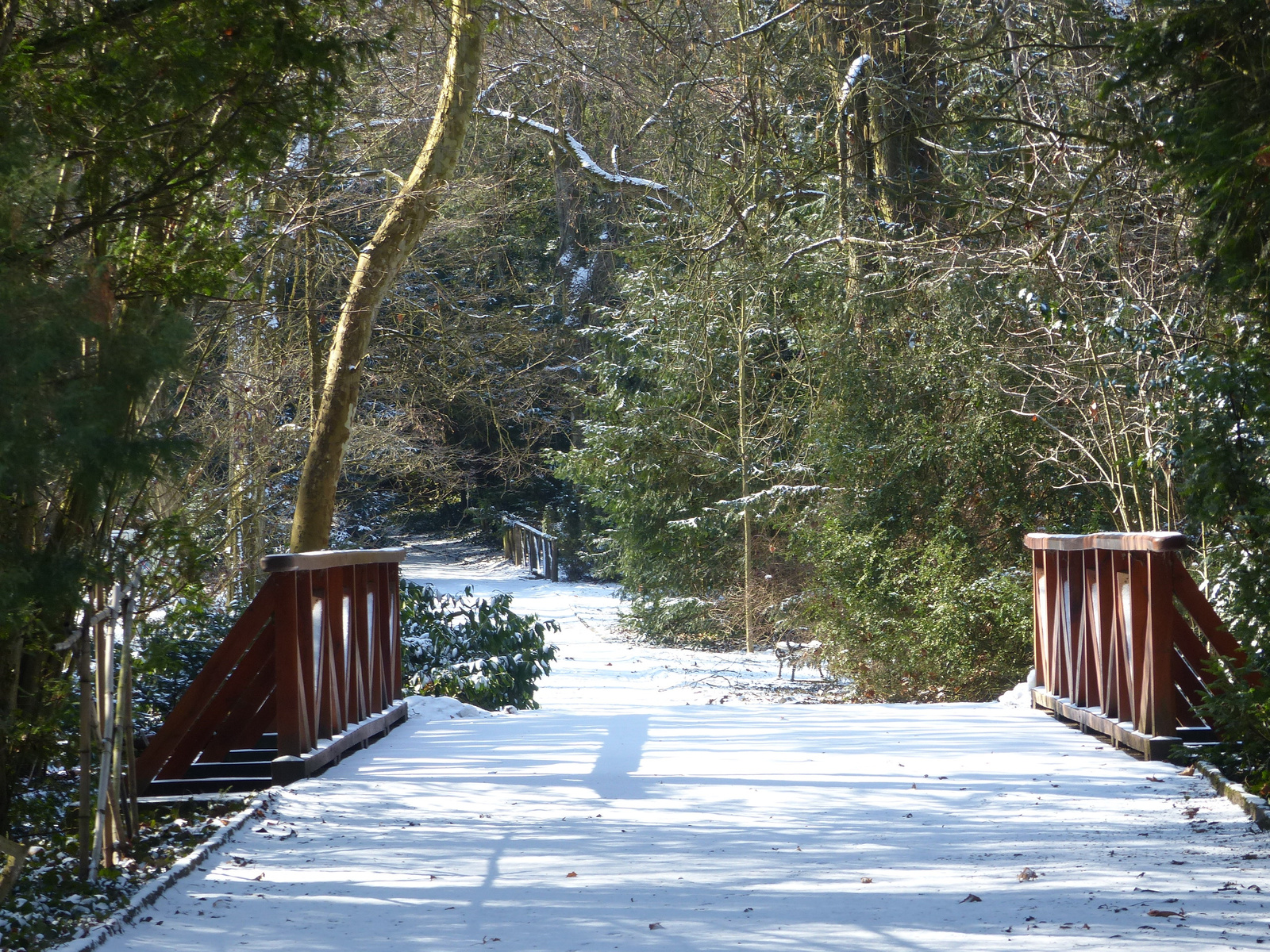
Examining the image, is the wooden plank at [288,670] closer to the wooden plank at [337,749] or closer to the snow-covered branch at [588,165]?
the wooden plank at [337,749]

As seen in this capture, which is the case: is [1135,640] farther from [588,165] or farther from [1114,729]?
[588,165]

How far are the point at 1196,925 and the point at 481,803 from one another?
278 centimetres

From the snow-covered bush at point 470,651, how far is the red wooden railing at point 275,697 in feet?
11.8

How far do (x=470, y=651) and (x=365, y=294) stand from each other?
3.19m

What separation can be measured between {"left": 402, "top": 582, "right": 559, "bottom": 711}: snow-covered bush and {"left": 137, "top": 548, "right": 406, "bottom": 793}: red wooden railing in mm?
3588

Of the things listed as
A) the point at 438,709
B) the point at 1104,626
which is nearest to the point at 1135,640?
the point at 1104,626

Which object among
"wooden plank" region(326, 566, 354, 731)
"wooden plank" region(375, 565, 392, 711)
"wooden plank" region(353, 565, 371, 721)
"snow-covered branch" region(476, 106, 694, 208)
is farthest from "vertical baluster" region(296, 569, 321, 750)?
"snow-covered branch" region(476, 106, 694, 208)

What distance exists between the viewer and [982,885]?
12.0ft

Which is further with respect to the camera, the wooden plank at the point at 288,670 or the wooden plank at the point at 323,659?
the wooden plank at the point at 323,659

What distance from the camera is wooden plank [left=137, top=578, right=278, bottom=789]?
536cm

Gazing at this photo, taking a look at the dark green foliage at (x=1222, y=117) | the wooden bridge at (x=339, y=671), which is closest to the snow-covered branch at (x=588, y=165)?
the wooden bridge at (x=339, y=671)

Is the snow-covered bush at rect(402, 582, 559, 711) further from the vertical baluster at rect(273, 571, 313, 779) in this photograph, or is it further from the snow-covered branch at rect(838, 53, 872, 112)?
the snow-covered branch at rect(838, 53, 872, 112)

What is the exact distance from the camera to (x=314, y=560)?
5.63m

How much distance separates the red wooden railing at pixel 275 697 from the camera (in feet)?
17.7
